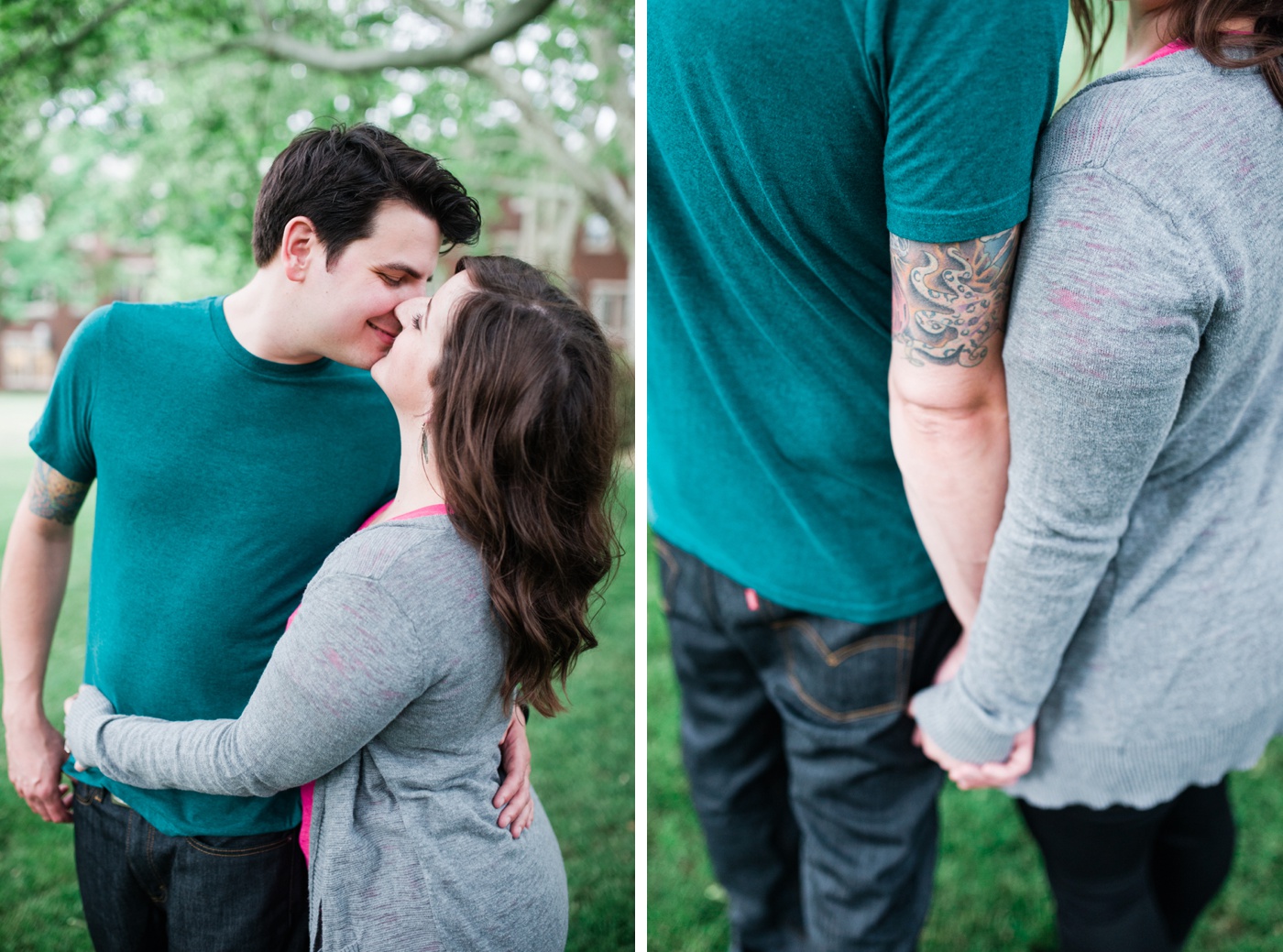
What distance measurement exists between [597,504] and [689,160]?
55 cm

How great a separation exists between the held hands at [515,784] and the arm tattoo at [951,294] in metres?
0.87

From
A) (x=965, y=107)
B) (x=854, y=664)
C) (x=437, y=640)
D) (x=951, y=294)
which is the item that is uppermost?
(x=965, y=107)

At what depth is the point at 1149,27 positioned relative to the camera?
123cm

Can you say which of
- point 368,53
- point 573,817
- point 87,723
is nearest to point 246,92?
point 368,53

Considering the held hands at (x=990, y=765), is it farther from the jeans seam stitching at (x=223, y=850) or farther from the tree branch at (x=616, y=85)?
the tree branch at (x=616, y=85)

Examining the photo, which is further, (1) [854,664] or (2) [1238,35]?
(1) [854,664]

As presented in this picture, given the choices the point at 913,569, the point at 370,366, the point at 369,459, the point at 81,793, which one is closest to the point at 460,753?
the point at 369,459

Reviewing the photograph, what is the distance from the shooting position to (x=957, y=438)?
1.34 metres

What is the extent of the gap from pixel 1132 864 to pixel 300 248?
6.19 ft

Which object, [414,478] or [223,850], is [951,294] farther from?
[223,850]

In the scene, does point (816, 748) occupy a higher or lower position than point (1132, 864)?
higher

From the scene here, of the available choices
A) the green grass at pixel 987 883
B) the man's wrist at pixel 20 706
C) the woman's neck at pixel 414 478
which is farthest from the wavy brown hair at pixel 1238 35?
the green grass at pixel 987 883

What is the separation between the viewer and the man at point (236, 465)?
1.40m

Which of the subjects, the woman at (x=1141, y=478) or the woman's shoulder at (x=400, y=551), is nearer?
the woman at (x=1141, y=478)
